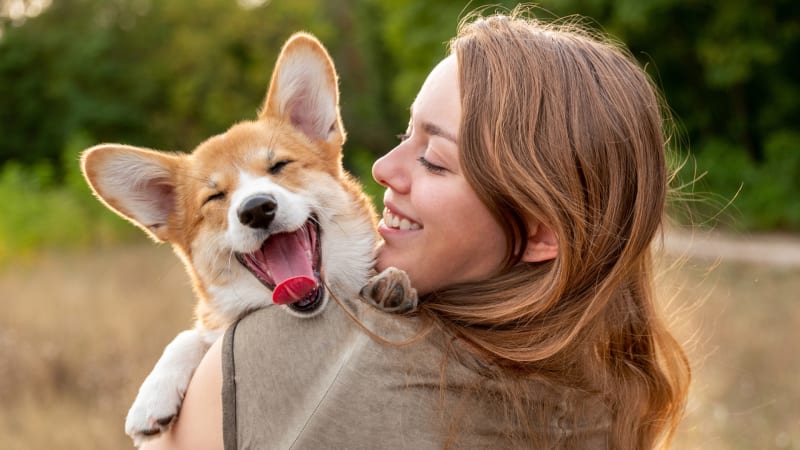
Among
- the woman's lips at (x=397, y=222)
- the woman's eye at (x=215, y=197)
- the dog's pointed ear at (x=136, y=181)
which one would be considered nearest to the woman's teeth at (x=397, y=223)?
the woman's lips at (x=397, y=222)

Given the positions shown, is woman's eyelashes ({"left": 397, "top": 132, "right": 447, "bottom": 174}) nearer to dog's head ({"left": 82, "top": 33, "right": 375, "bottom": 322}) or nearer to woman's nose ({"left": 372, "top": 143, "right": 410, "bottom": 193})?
woman's nose ({"left": 372, "top": 143, "right": 410, "bottom": 193})

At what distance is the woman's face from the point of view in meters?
2.14

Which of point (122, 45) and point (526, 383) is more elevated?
point (526, 383)

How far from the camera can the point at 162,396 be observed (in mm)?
2268

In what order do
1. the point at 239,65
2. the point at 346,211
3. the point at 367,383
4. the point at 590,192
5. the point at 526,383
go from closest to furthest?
the point at 367,383
the point at 526,383
the point at 590,192
the point at 346,211
the point at 239,65

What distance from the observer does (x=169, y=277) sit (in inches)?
360

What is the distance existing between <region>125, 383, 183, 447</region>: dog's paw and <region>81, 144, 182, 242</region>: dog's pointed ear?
729 millimetres

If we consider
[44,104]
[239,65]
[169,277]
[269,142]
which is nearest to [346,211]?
[269,142]

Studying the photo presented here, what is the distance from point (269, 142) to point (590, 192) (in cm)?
123

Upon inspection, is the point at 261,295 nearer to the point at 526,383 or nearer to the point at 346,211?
the point at 346,211

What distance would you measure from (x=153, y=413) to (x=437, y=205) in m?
0.96

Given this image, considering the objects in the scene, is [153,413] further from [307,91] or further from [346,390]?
[307,91]

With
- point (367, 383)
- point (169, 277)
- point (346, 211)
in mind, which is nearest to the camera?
point (367, 383)

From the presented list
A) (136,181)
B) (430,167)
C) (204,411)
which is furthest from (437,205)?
(136,181)
